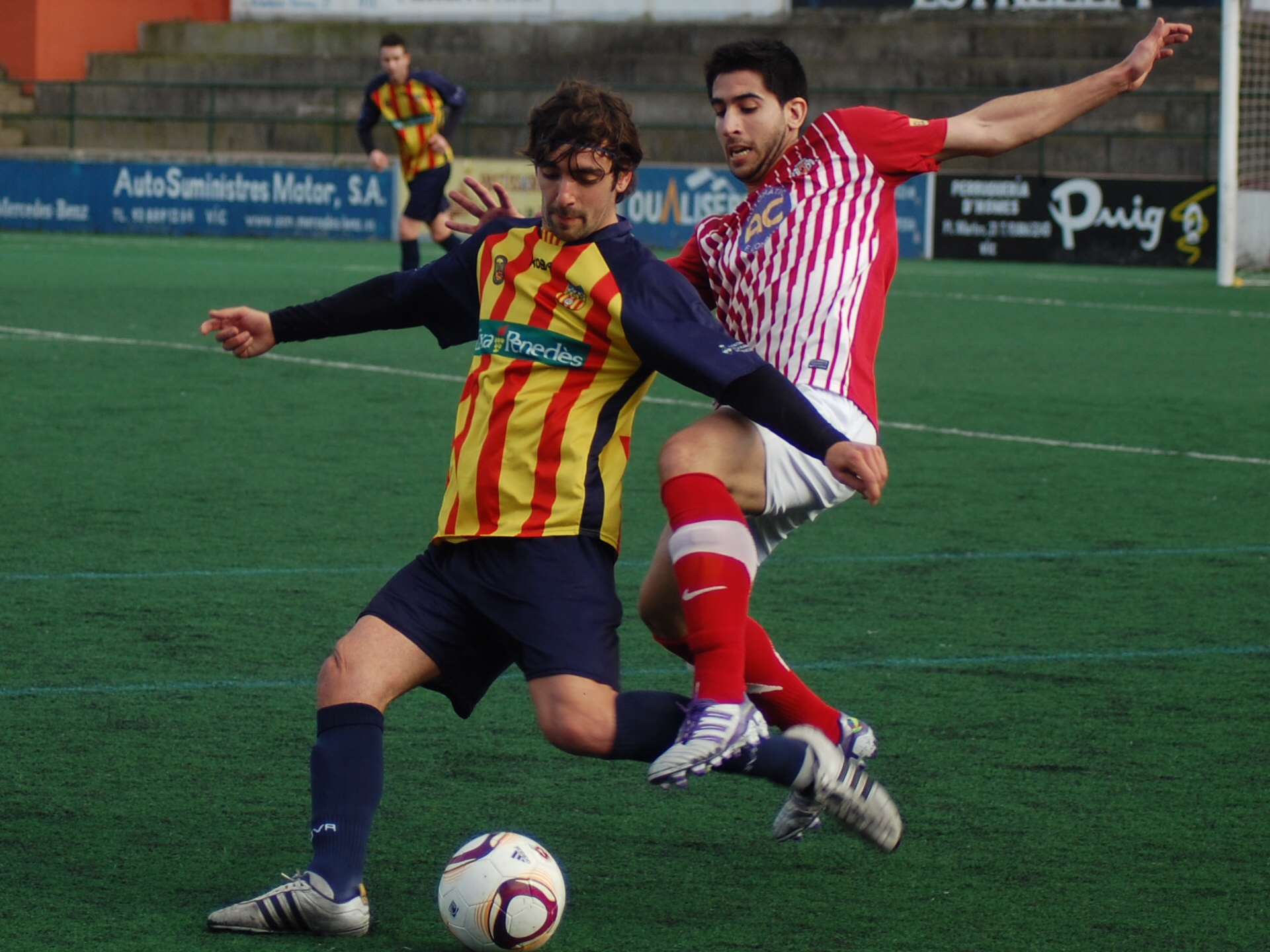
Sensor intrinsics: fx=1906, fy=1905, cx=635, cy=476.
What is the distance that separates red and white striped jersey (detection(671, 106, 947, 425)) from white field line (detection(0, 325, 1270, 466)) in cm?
473

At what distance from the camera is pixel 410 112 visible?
54.9ft

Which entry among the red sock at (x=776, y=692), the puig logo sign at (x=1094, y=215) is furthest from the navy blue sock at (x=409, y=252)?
the red sock at (x=776, y=692)

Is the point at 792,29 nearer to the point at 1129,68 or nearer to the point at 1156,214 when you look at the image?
the point at 1156,214

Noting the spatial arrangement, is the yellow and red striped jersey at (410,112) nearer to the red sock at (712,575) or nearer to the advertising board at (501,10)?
the advertising board at (501,10)

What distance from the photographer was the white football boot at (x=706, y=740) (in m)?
3.18

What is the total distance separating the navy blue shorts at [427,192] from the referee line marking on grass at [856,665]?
445 inches

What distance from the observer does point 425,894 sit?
134 inches

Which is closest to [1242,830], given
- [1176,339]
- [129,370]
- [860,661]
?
[860,661]

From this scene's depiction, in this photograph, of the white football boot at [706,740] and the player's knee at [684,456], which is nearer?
the white football boot at [706,740]

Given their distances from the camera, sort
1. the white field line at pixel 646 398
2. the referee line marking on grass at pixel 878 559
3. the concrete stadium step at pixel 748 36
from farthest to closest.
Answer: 1. the concrete stadium step at pixel 748 36
2. the white field line at pixel 646 398
3. the referee line marking on grass at pixel 878 559

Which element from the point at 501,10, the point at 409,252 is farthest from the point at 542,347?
the point at 501,10

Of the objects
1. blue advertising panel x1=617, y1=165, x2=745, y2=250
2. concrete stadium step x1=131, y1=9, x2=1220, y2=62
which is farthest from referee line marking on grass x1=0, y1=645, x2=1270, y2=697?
concrete stadium step x1=131, y1=9, x2=1220, y2=62

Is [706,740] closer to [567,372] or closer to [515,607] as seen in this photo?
[515,607]

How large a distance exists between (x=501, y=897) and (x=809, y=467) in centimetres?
109
